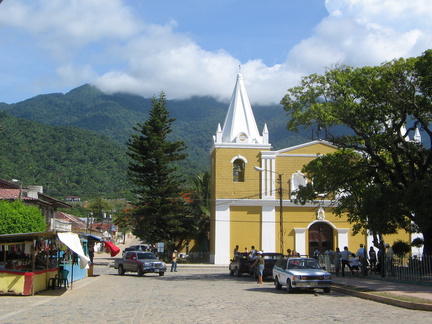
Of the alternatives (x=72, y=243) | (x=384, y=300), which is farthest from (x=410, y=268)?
(x=72, y=243)

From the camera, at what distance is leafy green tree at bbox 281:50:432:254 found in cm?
2298

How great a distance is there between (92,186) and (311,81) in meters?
69.6

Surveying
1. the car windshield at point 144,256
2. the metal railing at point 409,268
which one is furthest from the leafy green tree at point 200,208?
the metal railing at point 409,268

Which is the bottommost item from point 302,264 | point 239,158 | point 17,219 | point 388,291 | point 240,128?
point 388,291

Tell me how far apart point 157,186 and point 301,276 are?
109ft

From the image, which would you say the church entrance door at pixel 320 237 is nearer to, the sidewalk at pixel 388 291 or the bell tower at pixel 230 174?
the bell tower at pixel 230 174

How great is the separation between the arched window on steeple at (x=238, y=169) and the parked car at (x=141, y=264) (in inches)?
595

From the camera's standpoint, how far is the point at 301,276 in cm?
1880

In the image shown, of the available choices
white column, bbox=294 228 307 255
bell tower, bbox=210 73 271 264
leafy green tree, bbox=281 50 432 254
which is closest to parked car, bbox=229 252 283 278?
leafy green tree, bbox=281 50 432 254

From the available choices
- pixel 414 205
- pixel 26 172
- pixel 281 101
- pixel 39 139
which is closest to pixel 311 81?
pixel 281 101

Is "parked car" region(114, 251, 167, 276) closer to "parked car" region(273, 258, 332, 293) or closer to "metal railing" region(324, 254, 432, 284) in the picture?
"parked car" region(273, 258, 332, 293)

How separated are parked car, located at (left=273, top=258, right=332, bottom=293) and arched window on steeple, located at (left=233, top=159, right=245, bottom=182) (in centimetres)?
2468

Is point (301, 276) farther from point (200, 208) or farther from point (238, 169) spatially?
point (200, 208)

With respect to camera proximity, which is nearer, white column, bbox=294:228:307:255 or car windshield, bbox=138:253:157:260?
car windshield, bbox=138:253:157:260
